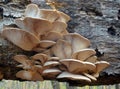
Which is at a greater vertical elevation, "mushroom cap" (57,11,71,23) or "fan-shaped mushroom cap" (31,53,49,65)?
"mushroom cap" (57,11,71,23)

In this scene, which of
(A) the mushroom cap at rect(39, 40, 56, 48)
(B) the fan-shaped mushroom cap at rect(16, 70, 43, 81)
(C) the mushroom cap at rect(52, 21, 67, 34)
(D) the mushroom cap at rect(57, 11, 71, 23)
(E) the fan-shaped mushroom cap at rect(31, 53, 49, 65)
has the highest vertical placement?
(D) the mushroom cap at rect(57, 11, 71, 23)

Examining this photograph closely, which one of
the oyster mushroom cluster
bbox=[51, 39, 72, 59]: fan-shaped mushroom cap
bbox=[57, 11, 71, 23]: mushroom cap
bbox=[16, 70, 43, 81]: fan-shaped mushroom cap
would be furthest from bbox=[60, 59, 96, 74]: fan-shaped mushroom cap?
bbox=[57, 11, 71, 23]: mushroom cap

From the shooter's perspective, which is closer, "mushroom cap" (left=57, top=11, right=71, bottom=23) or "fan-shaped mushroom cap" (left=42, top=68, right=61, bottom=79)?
"fan-shaped mushroom cap" (left=42, top=68, right=61, bottom=79)

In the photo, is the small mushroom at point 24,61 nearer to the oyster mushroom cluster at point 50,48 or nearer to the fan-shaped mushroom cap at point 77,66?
the oyster mushroom cluster at point 50,48

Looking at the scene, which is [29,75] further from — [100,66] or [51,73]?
[100,66]

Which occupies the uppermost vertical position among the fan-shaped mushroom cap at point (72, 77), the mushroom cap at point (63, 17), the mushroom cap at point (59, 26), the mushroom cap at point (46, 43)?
the mushroom cap at point (63, 17)

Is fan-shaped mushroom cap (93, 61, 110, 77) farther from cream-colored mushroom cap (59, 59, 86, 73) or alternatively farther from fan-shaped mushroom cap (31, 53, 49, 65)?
fan-shaped mushroom cap (31, 53, 49, 65)

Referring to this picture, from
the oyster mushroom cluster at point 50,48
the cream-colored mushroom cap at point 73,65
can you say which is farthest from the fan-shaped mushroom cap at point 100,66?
the cream-colored mushroom cap at point 73,65
